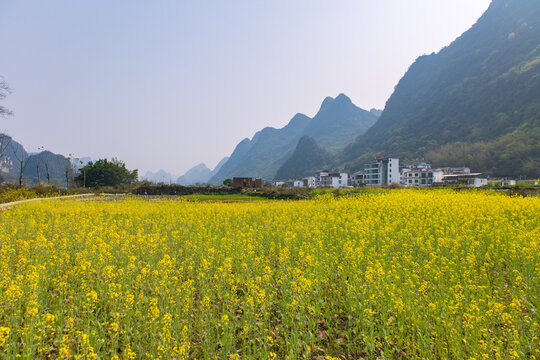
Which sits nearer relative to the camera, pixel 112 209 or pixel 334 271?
pixel 334 271

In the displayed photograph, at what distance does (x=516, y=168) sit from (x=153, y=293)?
93.6 meters

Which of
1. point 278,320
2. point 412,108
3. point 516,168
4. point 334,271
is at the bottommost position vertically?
point 278,320

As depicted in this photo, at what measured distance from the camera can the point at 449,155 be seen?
317 feet

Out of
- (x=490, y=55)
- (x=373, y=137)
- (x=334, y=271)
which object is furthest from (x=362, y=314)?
(x=490, y=55)

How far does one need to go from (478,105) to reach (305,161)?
96.3 m

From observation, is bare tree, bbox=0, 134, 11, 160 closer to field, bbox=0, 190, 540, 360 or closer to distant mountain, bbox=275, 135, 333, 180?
field, bbox=0, 190, 540, 360

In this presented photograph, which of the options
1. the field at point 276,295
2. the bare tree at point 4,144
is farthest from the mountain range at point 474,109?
the bare tree at point 4,144

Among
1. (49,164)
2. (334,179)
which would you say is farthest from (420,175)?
(49,164)

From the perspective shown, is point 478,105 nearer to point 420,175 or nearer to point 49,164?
point 420,175

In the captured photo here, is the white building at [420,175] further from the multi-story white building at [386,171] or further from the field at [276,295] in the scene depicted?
the field at [276,295]

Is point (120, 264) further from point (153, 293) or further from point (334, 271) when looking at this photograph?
point (334, 271)

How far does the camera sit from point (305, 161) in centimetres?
18750

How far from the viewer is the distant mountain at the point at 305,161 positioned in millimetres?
179875

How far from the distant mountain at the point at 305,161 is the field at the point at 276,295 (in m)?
166
